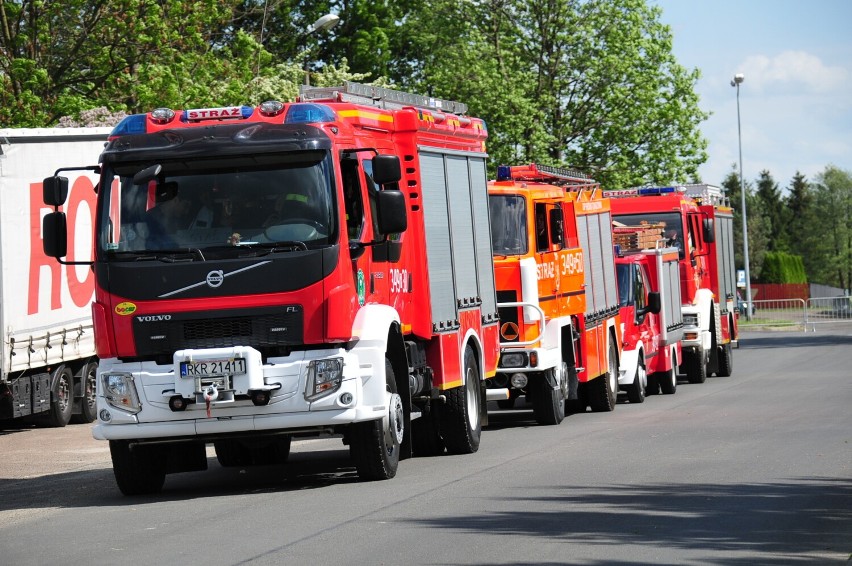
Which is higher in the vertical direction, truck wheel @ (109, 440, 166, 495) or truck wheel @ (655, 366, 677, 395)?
truck wheel @ (109, 440, 166, 495)

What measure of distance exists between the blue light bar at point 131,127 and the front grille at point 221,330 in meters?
1.63

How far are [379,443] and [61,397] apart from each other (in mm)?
11043

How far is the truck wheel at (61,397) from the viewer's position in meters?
22.7

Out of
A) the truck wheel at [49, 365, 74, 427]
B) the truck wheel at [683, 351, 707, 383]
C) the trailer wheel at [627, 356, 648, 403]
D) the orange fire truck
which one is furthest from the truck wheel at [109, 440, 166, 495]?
the truck wheel at [683, 351, 707, 383]

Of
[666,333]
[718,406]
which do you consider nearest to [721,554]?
[718,406]

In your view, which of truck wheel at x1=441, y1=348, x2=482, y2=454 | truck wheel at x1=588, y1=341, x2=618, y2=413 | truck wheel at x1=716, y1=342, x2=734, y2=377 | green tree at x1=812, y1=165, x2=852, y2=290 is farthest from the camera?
green tree at x1=812, y1=165, x2=852, y2=290

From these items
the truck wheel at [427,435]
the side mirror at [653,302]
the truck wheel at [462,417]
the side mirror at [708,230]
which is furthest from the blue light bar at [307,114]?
the side mirror at [708,230]

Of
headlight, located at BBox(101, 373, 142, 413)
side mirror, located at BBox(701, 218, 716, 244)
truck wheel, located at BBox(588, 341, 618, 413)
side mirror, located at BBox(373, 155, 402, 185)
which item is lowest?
truck wheel, located at BBox(588, 341, 618, 413)

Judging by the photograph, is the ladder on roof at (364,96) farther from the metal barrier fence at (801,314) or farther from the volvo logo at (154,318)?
the metal barrier fence at (801,314)

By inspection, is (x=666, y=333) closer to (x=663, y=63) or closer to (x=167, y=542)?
(x=167, y=542)

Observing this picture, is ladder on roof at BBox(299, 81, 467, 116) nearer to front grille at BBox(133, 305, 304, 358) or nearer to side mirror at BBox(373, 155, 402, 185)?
side mirror at BBox(373, 155, 402, 185)

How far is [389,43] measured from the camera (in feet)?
189

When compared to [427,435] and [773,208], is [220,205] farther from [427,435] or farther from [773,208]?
[773,208]

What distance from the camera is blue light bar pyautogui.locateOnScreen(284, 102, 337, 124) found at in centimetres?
1302
